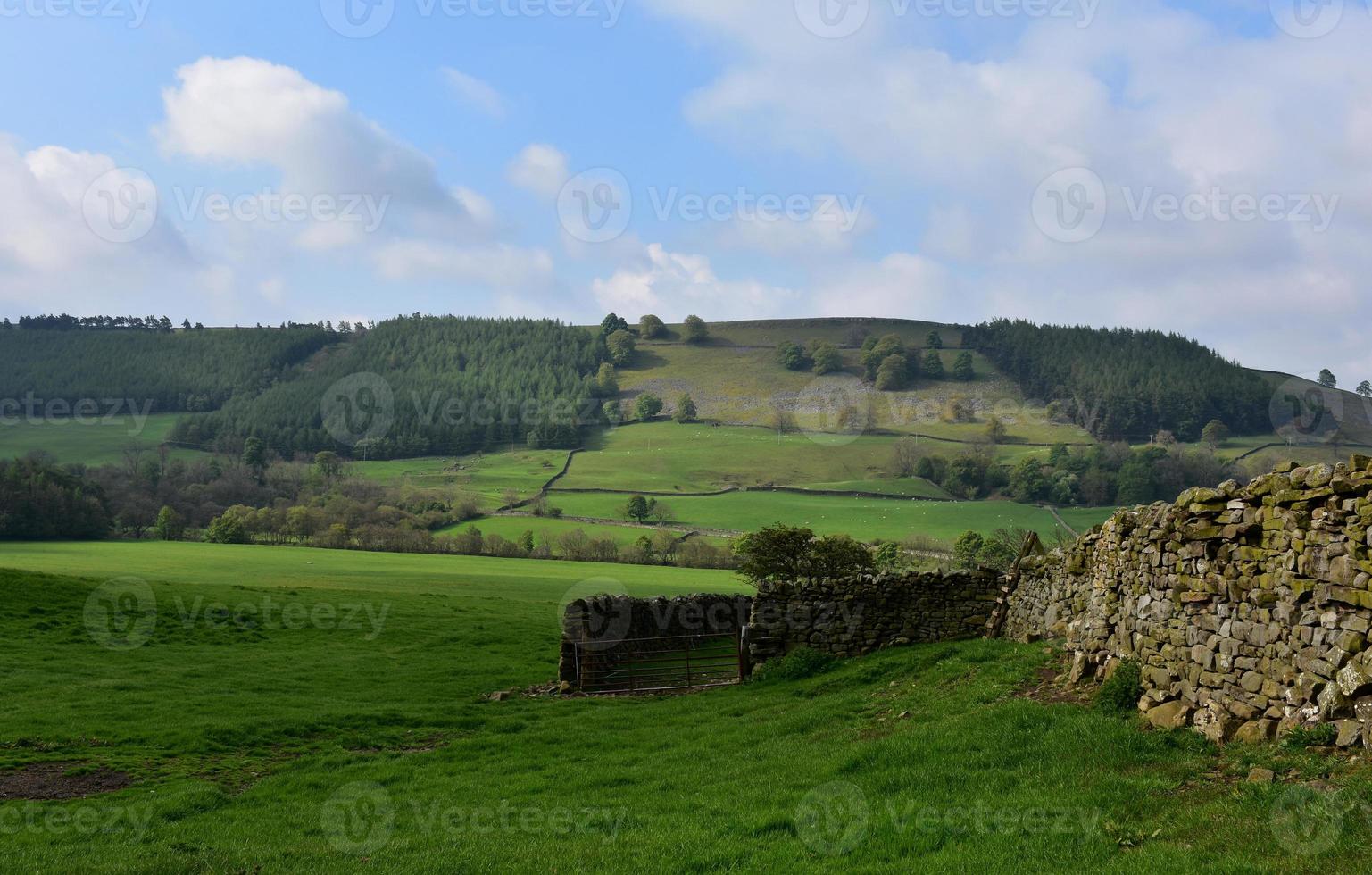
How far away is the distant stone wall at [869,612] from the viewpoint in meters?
19.9

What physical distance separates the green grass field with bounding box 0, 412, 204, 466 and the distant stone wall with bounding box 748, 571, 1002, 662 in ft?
479

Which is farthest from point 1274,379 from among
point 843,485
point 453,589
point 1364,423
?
point 453,589

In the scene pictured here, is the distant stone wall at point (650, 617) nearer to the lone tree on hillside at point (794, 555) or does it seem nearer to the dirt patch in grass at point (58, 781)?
the lone tree on hillside at point (794, 555)

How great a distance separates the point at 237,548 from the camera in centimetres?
7656

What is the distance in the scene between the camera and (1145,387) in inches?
6545

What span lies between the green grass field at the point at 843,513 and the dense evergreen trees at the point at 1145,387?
61.2 meters

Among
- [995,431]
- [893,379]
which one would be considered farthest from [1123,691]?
[893,379]

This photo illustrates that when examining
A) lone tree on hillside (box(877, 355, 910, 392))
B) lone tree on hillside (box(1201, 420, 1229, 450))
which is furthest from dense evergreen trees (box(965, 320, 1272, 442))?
lone tree on hillside (box(877, 355, 910, 392))

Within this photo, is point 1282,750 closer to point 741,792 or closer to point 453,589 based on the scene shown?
point 741,792

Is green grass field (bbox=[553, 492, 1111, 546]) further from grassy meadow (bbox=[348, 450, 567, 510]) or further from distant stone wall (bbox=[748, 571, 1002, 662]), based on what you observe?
distant stone wall (bbox=[748, 571, 1002, 662])

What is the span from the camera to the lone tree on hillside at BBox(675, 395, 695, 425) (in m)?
190

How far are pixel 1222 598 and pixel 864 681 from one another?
343 inches

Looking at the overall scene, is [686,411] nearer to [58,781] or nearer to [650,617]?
[650,617]

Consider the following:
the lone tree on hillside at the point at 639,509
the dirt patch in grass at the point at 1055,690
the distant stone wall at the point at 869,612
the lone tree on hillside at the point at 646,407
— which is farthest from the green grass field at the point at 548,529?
the lone tree on hillside at the point at 646,407
